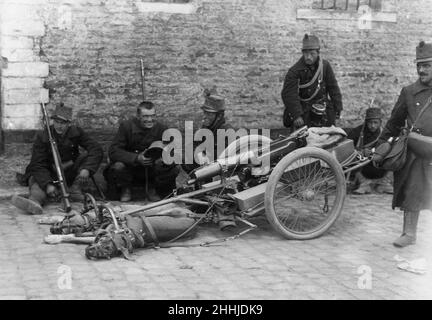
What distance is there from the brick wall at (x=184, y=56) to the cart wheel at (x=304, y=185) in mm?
3450

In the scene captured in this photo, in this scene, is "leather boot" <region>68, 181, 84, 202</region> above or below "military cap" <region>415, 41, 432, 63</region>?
below

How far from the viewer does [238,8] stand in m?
9.76

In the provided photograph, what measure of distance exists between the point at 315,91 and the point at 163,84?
219cm

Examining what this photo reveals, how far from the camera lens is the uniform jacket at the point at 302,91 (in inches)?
346

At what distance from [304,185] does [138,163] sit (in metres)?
2.39

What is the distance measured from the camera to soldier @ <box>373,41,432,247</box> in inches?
245

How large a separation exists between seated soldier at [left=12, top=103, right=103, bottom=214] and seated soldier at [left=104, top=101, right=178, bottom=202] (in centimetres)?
27

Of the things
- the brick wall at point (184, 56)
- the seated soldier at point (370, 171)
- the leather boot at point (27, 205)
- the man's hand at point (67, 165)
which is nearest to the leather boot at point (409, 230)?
the seated soldier at point (370, 171)

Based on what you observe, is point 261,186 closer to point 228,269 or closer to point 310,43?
point 228,269

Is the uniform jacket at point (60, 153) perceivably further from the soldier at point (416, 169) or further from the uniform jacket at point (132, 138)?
the soldier at point (416, 169)

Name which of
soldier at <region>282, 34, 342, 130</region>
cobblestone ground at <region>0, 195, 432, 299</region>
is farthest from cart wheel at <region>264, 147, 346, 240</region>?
soldier at <region>282, 34, 342, 130</region>

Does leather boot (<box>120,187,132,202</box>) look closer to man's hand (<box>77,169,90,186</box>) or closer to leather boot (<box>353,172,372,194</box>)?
man's hand (<box>77,169,90,186</box>)
